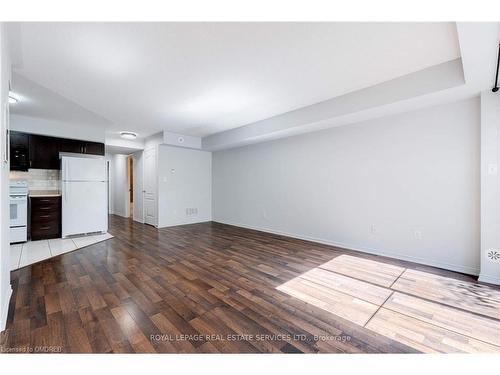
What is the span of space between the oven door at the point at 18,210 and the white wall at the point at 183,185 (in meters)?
2.51

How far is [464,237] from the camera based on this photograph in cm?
293

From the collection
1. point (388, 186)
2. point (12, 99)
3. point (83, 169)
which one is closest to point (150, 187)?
point (83, 169)

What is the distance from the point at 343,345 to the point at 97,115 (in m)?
5.14

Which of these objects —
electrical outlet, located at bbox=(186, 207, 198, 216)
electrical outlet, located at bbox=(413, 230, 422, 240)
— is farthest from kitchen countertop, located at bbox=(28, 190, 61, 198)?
electrical outlet, located at bbox=(413, 230, 422, 240)

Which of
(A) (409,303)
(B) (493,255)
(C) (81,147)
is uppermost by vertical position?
(C) (81,147)

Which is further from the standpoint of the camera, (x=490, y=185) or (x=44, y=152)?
(x=44, y=152)

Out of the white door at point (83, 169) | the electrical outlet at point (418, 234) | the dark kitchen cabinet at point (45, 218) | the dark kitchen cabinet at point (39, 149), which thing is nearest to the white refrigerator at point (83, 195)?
the white door at point (83, 169)

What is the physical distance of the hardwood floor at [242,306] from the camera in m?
1.56

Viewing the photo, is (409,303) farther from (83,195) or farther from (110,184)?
(110,184)

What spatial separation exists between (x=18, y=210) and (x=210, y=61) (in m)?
4.56

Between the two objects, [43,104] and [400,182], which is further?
[43,104]

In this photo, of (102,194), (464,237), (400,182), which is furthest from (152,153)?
(464,237)

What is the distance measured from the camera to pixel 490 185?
2621 mm
